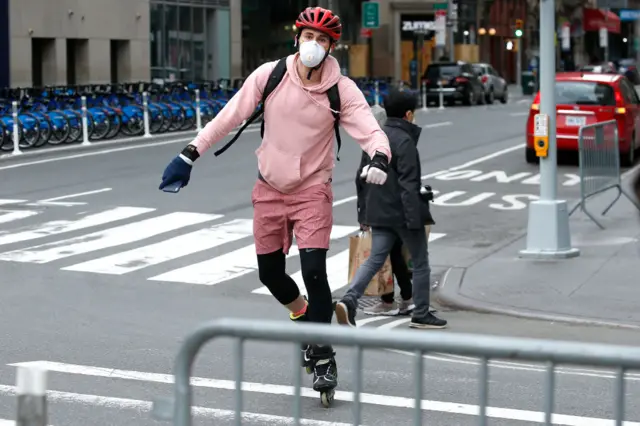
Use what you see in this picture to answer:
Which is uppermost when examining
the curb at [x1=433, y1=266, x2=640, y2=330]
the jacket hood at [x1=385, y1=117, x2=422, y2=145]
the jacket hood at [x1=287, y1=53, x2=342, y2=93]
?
the jacket hood at [x1=287, y1=53, x2=342, y2=93]

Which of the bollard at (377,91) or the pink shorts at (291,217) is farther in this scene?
the bollard at (377,91)

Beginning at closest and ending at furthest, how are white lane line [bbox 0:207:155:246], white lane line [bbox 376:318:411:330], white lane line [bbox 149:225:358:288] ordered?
1. white lane line [bbox 376:318:411:330]
2. white lane line [bbox 149:225:358:288]
3. white lane line [bbox 0:207:155:246]

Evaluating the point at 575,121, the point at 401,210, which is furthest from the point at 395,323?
the point at 575,121

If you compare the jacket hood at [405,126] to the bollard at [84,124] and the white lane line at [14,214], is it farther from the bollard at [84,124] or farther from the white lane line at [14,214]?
the bollard at [84,124]

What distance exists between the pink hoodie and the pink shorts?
6 cm

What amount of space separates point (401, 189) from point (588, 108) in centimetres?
1386

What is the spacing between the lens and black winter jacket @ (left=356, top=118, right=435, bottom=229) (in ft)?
30.9

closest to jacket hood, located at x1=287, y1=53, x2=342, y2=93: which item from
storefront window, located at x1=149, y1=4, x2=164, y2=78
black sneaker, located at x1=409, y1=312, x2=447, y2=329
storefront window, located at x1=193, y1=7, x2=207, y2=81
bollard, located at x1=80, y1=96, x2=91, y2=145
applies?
black sneaker, located at x1=409, y1=312, x2=447, y2=329

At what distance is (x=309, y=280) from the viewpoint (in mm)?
7125

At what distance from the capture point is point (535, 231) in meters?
13.0

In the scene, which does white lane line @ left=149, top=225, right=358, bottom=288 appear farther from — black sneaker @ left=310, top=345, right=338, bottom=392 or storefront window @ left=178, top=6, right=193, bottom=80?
storefront window @ left=178, top=6, right=193, bottom=80

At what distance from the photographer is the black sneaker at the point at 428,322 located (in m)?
9.67

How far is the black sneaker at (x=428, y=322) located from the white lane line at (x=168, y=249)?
11.1ft

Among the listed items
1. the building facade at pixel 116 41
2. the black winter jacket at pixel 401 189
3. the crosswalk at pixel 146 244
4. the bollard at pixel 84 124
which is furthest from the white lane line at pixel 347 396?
the building facade at pixel 116 41
